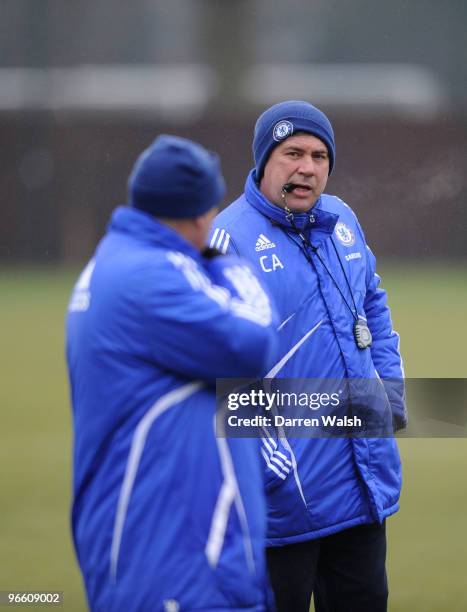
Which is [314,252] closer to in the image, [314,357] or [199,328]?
[314,357]

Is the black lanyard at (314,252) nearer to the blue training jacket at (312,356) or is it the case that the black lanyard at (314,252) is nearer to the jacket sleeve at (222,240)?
the blue training jacket at (312,356)

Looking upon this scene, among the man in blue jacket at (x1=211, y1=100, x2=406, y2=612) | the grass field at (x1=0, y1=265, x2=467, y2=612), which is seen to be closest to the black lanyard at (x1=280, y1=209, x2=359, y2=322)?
the man in blue jacket at (x1=211, y1=100, x2=406, y2=612)

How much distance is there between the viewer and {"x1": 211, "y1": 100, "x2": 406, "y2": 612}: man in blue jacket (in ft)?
10.4

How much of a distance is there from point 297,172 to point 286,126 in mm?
140

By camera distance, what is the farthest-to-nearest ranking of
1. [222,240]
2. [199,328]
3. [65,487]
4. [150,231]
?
1. [65,487]
2. [222,240]
3. [150,231]
4. [199,328]

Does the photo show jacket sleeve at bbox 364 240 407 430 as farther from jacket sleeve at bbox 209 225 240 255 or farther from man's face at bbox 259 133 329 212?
jacket sleeve at bbox 209 225 240 255

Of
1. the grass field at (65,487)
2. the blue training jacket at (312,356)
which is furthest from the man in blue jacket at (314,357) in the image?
the grass field at (65,487)

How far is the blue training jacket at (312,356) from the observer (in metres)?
3.16

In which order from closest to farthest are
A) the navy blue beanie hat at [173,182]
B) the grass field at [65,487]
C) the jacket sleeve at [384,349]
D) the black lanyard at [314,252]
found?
the navy blue beanie hat at [173,182] < the black lanyard at [314,252] < the jacket sleeve at [384,349] < the grass field at [65,487]

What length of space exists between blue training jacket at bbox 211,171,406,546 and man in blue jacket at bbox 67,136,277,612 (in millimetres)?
751

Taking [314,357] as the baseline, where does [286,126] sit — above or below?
above

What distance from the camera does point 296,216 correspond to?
3.26 meters

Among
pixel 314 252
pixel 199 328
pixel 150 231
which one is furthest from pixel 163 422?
pixel 314 252

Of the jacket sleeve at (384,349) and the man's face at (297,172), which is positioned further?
the jacket sleeve at (384,349)
